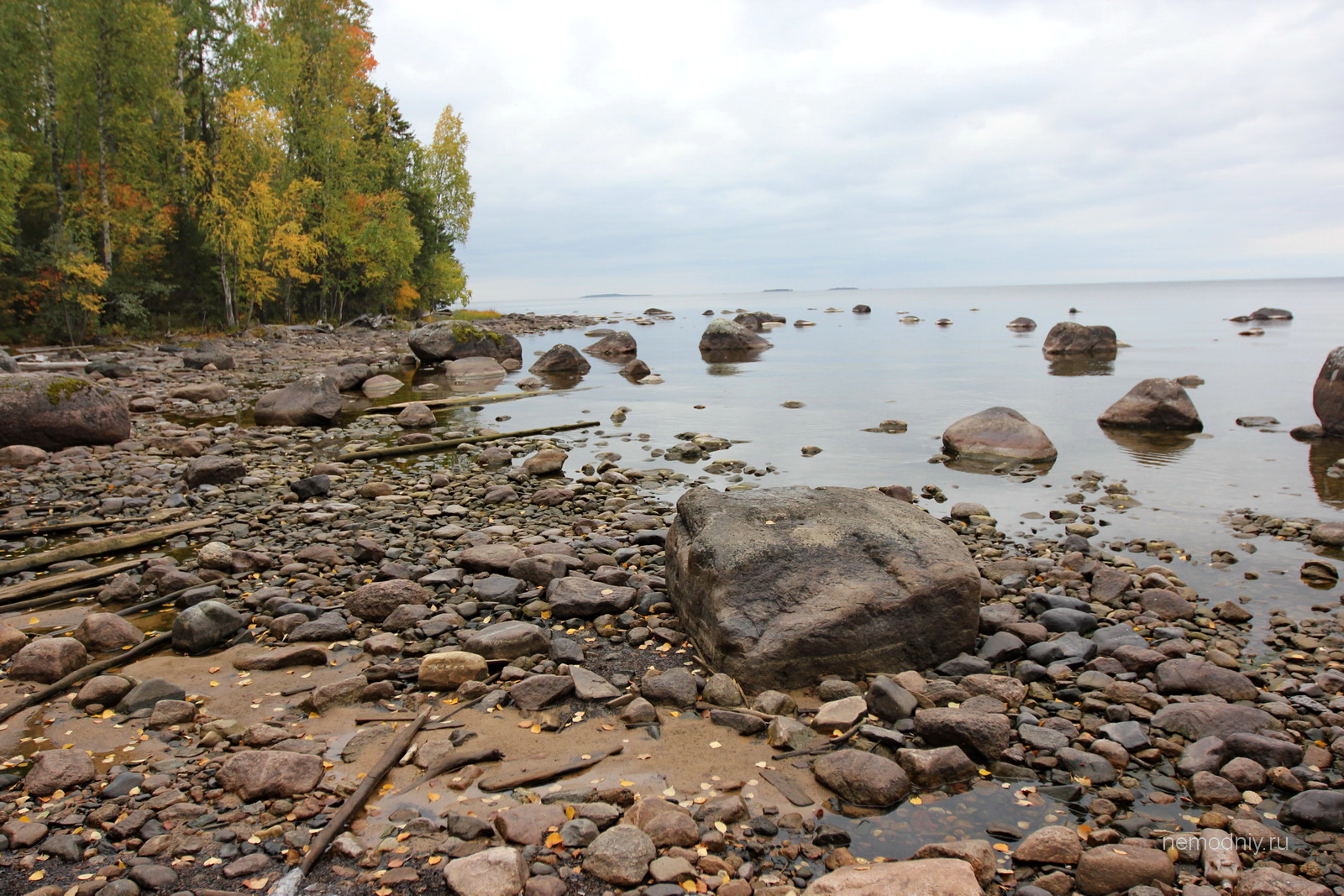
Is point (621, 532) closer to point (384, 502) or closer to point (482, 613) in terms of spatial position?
point (482, 613)

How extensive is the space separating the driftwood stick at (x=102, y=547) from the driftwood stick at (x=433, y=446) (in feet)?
14.6

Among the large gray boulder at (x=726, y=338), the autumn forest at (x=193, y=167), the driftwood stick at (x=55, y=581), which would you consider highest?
the autumn forest at (x=193, y=167)

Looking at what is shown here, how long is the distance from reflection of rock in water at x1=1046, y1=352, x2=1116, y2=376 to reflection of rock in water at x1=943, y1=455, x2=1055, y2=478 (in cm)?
2047

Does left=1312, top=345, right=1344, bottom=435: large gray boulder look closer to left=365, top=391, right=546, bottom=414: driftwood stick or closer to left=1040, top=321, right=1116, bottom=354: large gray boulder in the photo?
left=365, top=391, right=546, bottom=414: driftwood stick

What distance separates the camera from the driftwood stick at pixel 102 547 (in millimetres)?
7340

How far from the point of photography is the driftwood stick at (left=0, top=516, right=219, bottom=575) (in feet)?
24.1

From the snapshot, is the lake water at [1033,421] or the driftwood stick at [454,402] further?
the driftwood stick at [454,402]

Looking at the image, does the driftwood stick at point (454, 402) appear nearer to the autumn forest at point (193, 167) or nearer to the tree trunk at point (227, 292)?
the autumn forest at point (193, 167)

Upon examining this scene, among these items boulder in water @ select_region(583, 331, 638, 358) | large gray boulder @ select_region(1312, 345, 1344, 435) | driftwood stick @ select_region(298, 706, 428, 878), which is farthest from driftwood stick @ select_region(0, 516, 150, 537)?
boulder in water @ select_region(583, 331, 638, 358)

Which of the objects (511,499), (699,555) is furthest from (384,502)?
(699,555)

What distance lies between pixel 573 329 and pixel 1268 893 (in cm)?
6691

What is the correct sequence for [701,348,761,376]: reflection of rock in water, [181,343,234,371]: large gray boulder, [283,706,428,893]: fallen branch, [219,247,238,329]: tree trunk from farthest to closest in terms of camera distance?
[219,247,238,329]: tree trunk → [701,348,761,376]: reflection of rock in water → [181,343,234,371]: large gray boulder → [283,706,428,893]: fallen branch

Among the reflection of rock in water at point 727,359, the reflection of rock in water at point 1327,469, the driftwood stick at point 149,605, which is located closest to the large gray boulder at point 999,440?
the reflection of rock in water at point 1327,469

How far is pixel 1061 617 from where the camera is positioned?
6.47m
